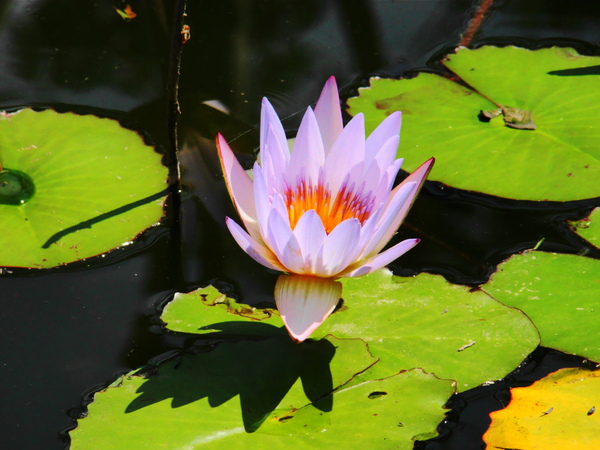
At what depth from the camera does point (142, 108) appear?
8.75 feet

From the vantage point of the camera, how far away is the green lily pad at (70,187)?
6.72ft

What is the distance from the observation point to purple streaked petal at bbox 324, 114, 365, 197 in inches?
62.9

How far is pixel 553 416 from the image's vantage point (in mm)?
1578

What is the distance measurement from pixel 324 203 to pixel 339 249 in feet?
0.89

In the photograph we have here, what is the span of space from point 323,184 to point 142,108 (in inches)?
52.2

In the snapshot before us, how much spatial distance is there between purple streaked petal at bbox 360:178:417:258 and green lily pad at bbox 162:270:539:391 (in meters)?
0.30

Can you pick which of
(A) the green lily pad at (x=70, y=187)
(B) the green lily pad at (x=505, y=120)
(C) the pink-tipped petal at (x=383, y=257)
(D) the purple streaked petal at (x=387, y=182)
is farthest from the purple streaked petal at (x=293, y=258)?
(B) the green lily pad at (x=505, y=120)

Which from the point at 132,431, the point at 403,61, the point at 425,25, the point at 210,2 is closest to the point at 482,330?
the point at 132,431

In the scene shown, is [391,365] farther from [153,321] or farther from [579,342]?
[153,321]

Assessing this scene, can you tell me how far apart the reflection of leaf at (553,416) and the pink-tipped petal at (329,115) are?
2.91 ft

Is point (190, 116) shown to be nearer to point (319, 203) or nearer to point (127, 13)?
point (127, 13)

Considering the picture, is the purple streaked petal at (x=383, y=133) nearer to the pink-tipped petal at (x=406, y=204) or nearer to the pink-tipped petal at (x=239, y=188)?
the pink-tipped petal at (x=406, y=204)

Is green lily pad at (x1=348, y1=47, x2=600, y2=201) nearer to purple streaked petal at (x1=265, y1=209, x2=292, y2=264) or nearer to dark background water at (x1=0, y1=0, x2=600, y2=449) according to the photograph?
dark background water at (x1=0, y1=0, x2=600, y2=449)

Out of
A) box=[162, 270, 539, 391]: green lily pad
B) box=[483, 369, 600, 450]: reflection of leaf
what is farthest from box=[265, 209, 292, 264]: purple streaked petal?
box=[483, 369, 600, 450]: reflection of leaf
